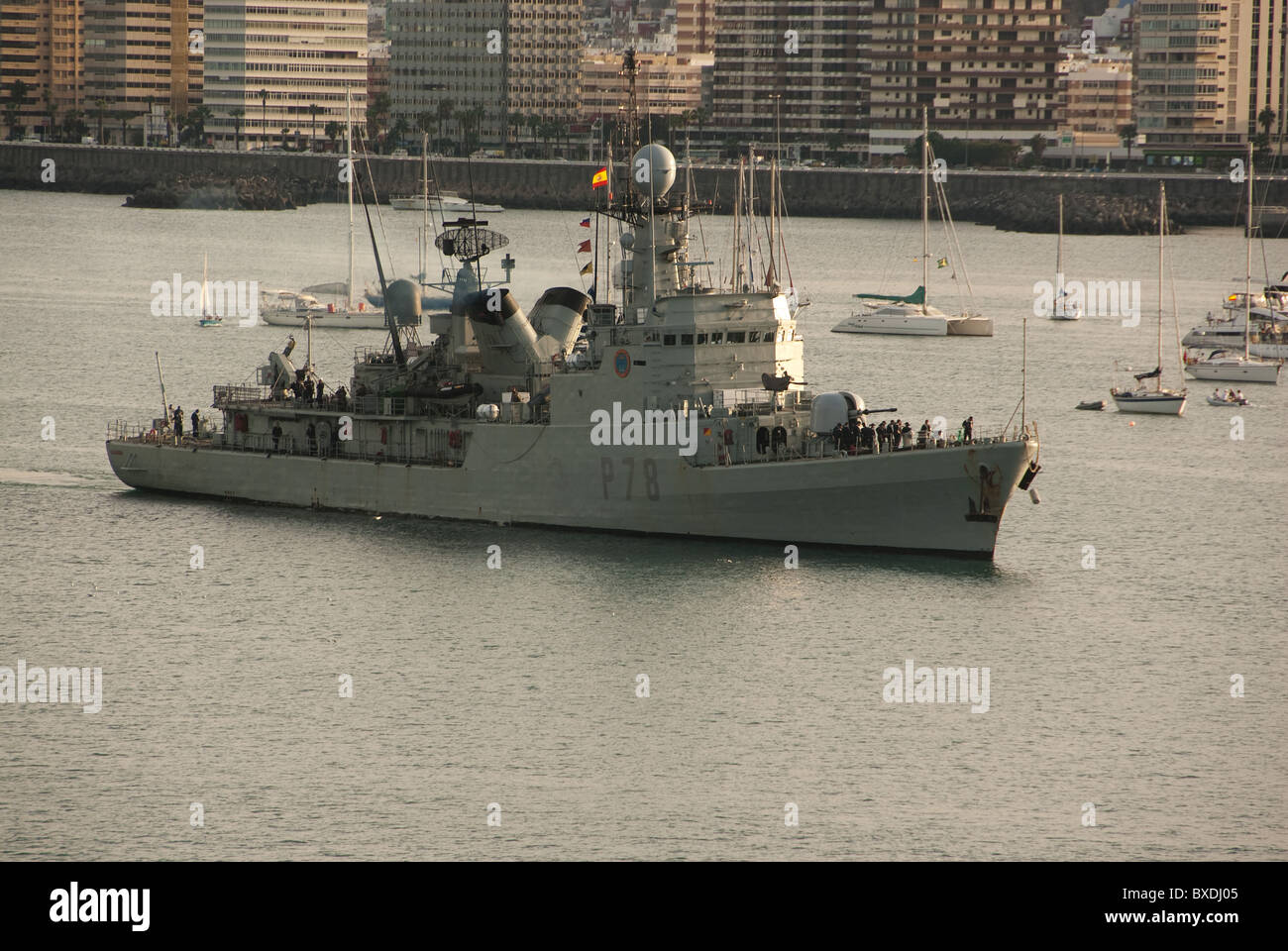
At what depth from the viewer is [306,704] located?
3356cm

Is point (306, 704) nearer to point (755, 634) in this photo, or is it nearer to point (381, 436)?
point (755, 634)

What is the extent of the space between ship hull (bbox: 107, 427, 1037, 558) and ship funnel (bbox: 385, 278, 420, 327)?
5.75m

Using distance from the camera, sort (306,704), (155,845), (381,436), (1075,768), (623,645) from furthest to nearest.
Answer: (381,436), (623,645), (306,704), (1075,768), (155,845)

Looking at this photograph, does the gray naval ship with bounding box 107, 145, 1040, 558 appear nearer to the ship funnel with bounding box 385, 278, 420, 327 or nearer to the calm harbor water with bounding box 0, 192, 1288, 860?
the calm harbor water with bounding box 0, 192, 1288, 860

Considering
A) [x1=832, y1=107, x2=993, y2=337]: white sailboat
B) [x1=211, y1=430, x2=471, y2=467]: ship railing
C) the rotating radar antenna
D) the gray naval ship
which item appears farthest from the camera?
[x1=832, y1=107, x2=993, y2=337]: white sailboat

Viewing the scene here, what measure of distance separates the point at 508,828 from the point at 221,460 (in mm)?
25401

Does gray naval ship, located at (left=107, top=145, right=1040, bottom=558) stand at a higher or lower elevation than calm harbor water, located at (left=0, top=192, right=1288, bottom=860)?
higher

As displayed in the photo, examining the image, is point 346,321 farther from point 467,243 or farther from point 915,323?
point 467,243

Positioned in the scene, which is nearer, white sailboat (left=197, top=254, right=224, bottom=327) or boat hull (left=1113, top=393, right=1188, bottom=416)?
boat hull (left=1113, top=393, right=1188, bottom=416)

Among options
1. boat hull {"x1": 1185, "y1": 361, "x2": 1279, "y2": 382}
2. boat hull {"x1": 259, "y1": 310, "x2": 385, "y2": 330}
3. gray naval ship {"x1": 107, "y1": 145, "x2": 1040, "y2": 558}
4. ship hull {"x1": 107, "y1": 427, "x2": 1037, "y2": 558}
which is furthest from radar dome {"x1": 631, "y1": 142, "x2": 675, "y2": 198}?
boat hull {"x1": 259, "y1": 310, "x2": 385, "y2": 330}

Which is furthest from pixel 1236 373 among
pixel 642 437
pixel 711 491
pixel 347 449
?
pixel 347 449

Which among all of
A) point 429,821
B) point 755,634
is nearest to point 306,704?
point 429,821

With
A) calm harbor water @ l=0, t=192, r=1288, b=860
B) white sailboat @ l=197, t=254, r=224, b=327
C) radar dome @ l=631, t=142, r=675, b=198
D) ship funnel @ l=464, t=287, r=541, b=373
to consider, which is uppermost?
radar dome @ l=631, t=142, r=675, b=198

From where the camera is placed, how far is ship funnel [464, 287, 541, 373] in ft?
159
